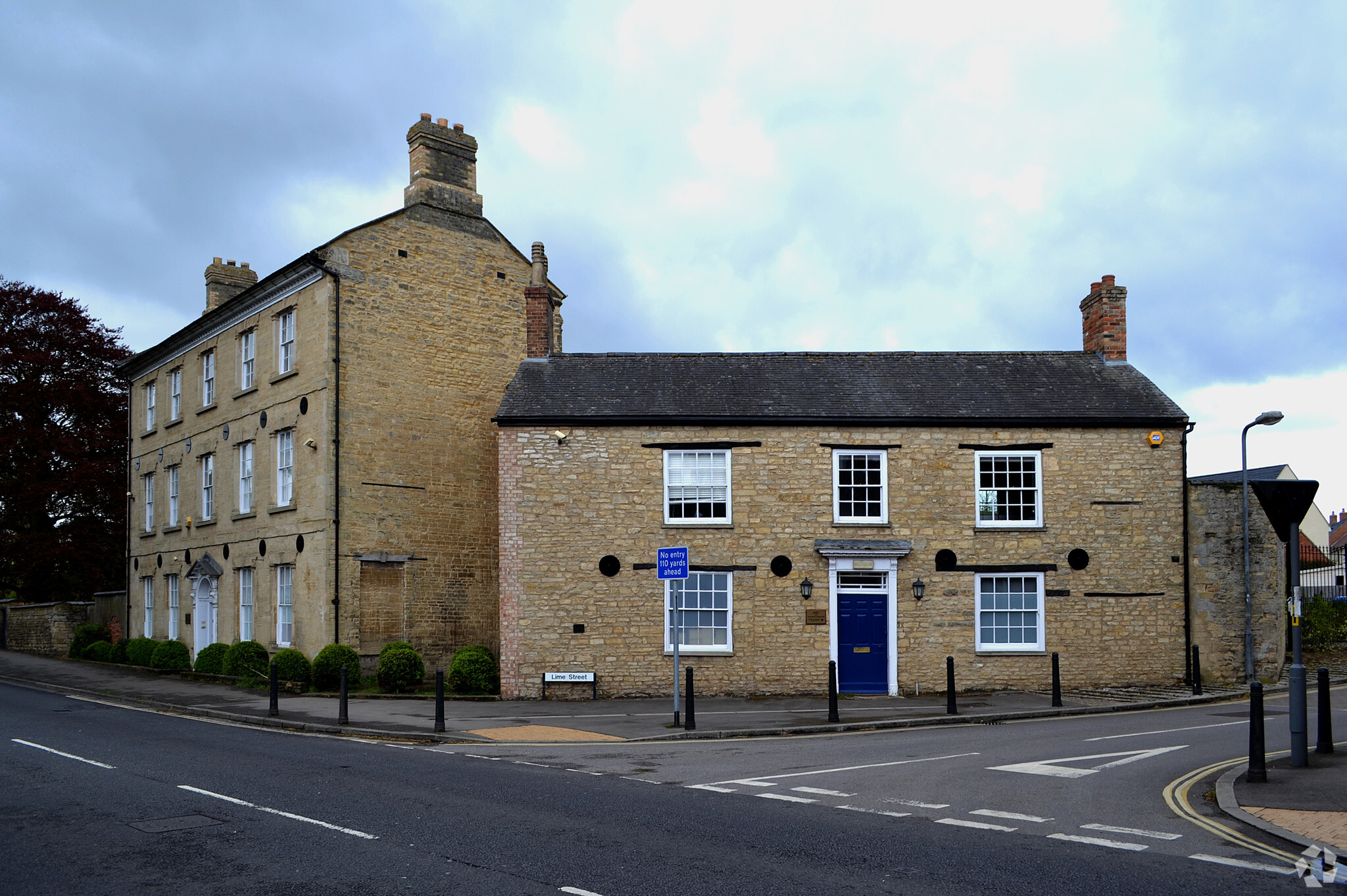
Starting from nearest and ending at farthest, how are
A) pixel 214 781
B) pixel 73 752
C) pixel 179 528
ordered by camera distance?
pixel 214 781, pixel 73 752, pixel 179 528

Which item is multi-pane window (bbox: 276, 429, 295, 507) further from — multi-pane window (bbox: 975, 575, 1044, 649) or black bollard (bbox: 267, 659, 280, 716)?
multi-pane window (bbox: 975, 575, 1044, 649)

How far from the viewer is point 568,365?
77.2 ft

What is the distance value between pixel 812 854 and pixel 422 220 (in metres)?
22.6

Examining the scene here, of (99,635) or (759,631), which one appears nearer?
(759,631)

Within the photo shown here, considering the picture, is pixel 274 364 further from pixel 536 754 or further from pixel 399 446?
pixel 536 754

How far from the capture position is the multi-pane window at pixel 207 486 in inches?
1196

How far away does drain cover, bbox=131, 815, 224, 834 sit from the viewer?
895cm

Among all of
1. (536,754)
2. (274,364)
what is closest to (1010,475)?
(536,754)

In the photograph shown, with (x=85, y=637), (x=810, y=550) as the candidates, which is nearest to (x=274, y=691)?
(x=810, y=550)

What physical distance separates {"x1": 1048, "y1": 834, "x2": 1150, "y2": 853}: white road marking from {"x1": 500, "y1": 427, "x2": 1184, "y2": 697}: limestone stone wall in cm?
1264

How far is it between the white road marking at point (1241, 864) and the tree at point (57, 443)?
3837 cm

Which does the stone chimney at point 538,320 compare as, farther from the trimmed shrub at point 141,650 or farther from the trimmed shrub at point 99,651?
the trimmed shrub at point 99,651

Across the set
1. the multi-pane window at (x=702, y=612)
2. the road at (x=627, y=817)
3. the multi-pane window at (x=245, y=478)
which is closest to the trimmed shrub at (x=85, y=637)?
the multi-pane window at (x=245, y=478)

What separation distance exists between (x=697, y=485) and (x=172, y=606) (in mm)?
20166
